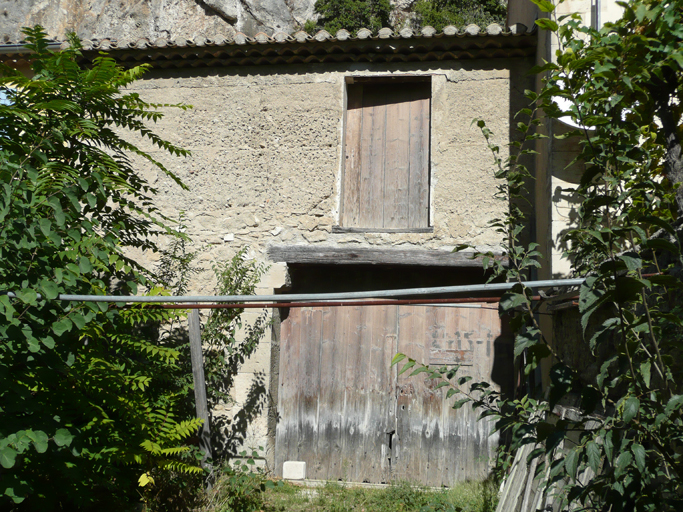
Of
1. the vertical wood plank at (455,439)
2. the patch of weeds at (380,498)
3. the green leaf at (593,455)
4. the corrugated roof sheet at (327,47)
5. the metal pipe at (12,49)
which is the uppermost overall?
the metal pipe at (12,49)

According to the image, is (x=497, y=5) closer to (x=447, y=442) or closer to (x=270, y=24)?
(x=270, y=24)

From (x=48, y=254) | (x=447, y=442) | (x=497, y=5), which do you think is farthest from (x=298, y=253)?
(x=497, y=5)

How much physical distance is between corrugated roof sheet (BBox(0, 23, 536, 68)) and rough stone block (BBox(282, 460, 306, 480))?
13.3 ft

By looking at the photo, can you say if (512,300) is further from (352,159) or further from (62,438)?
(352,159)

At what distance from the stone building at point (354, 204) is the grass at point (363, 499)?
256 millimetres

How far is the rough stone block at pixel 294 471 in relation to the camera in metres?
5.09

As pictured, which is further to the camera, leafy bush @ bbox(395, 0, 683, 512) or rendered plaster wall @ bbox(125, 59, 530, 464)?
rendered plaster wall @ bbox(125, 59, 530, 464)

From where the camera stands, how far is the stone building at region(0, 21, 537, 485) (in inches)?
197

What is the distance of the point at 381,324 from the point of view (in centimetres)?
524

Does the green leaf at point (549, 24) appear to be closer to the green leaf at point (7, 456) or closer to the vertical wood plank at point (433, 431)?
the green leaf at point (7, 456)

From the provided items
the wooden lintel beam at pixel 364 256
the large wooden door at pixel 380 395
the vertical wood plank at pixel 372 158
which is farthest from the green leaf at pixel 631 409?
the vertical wood plank at pixel 372 158

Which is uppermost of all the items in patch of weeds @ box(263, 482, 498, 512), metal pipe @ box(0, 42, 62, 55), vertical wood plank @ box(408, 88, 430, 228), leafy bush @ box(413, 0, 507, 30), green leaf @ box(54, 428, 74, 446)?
leafy bush @ box(413, 0, 507, 30)

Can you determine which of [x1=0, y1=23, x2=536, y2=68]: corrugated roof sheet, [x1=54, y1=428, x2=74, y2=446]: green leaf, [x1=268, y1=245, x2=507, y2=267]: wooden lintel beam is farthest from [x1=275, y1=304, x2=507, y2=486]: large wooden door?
[x1=54, y1=428, x2=74, y2=446]: green leaf

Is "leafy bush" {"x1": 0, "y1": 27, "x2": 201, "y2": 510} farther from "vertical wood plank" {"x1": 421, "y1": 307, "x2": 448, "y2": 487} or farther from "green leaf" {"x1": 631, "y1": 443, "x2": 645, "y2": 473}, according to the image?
"vertical wood plank" {"x1": 421, "y1": 307, "x2": 448, "y2": 487}
